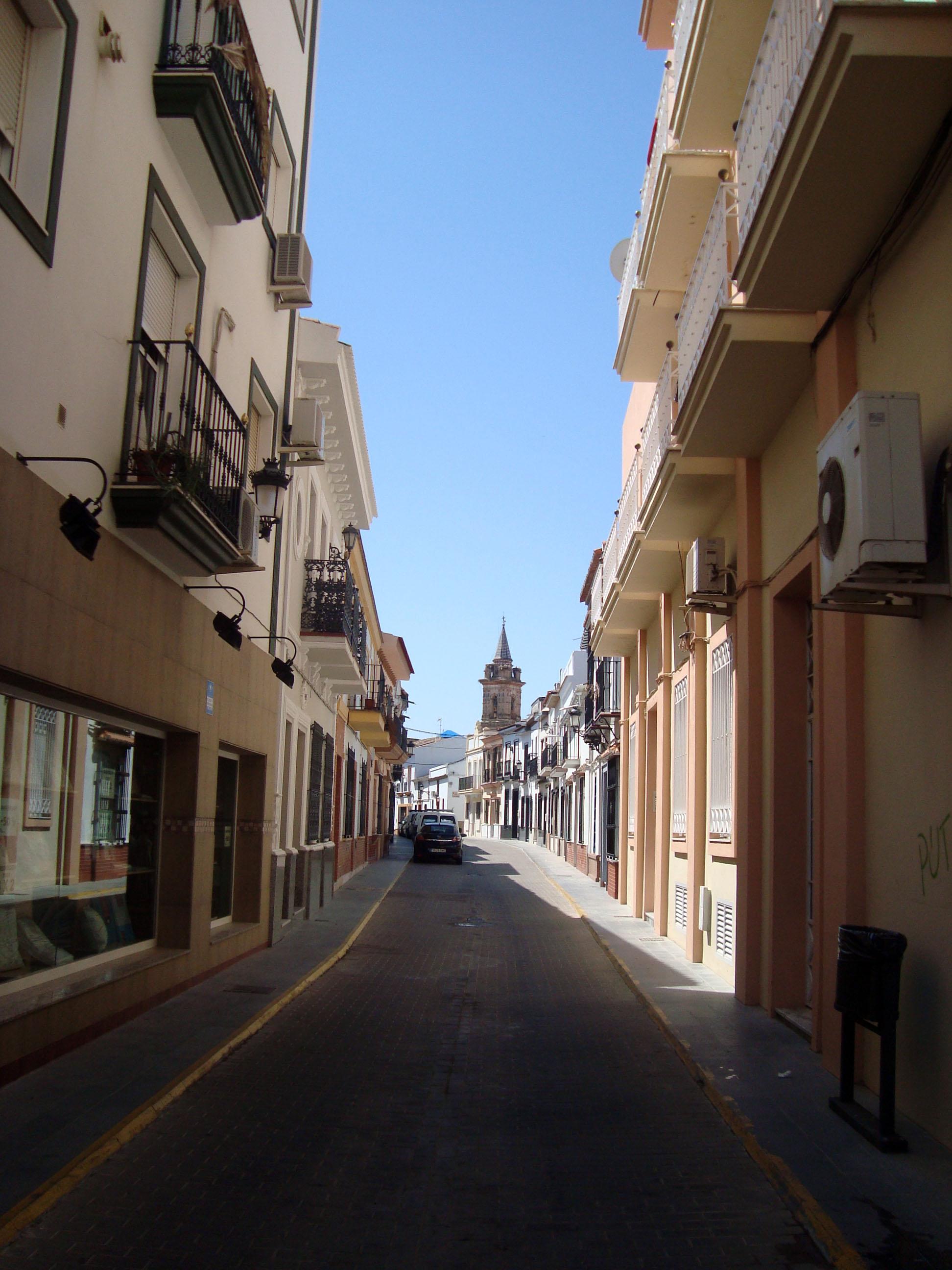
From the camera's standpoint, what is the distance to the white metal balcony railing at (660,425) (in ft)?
39.0

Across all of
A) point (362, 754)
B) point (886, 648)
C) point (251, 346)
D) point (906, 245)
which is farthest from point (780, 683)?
point (362, 754)

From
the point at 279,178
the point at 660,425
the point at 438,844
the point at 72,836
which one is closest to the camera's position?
the point at 72,836

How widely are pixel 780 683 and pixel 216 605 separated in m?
5.49

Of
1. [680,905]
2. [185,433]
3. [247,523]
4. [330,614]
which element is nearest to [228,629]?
[247,523]

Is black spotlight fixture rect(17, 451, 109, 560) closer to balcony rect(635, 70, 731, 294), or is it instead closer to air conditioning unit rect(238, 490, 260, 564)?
air conditioning unit rect(238, 490, 260, 564)

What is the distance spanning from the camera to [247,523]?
10.1 meters

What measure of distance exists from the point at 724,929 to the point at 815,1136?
5665 mm

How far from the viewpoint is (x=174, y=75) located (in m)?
8.34

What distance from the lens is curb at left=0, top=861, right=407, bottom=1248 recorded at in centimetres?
459

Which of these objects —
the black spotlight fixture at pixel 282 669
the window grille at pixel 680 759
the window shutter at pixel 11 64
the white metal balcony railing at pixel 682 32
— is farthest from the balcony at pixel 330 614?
the window shutter at pixel 11 64

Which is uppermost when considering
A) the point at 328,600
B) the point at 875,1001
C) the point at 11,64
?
the point at 11,64

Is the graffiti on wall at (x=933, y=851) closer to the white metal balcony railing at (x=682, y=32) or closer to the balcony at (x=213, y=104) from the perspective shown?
the white metal balcony railing at (x=682, y=32)

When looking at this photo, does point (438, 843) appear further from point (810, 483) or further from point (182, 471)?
point (182, 471)

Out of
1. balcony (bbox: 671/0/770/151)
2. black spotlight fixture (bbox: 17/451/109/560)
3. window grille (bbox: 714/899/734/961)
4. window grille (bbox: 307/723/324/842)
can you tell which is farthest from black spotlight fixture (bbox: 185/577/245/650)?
window grille (bbox: 307/723/324/842)
